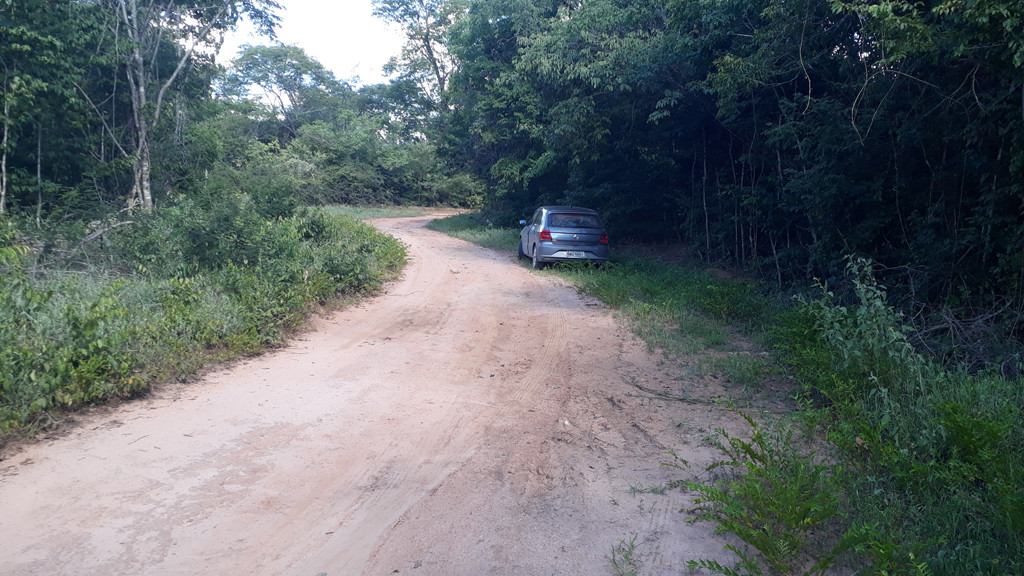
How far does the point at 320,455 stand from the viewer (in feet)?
15.3

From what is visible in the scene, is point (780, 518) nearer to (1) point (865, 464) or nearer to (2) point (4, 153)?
(1) point (865, 464)

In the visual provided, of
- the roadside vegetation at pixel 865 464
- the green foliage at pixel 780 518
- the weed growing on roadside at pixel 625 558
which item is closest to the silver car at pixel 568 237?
the roadside vegetation at pixel 865 464

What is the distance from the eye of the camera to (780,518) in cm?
335

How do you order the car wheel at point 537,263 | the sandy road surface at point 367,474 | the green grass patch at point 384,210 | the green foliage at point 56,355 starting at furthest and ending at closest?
the green grass patch at point 384,210 < the car wheel at point 537,263 < the green foliage at point 56,355 < the sandy road surface at point 367,474

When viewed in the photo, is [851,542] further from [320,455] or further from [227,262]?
[227,262]

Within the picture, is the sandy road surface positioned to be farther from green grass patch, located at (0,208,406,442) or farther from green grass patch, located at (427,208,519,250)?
green grass patch, located at (427,208,519,250)

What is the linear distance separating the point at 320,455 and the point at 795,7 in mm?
8513

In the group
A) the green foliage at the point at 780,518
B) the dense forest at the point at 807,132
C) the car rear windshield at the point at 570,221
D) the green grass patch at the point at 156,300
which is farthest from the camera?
the car rear windshield at the point at 570,221

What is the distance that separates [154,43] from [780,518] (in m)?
19.1

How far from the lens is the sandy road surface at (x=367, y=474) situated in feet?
11.2

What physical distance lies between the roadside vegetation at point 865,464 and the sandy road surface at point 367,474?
1.14 feet

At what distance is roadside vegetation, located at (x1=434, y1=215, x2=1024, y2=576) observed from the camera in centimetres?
326

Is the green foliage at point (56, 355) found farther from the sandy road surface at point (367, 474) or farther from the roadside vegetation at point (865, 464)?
the roadside vegetation at point (865, 464)

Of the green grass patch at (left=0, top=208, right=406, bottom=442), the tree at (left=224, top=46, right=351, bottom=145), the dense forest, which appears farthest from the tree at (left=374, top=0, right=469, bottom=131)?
the green grass patch at (left=0, top=208, right=406, bottom=442)
